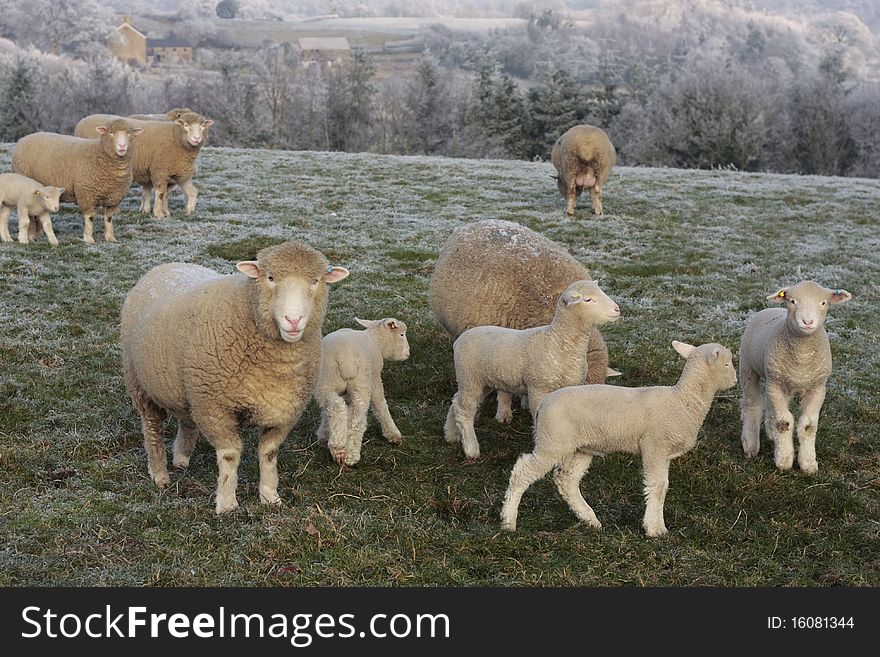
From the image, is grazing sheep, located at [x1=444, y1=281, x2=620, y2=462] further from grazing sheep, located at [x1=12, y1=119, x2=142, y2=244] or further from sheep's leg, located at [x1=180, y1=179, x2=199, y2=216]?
sheep's leg, located at [x1=180, y1=179, x2=199, y2=216]

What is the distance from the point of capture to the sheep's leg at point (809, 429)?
24.2 ft

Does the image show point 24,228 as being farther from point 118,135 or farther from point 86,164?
point 118,135

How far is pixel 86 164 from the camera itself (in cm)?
1435

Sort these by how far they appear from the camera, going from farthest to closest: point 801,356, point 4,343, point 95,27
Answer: point 95,27
point 4,343
point 801,356

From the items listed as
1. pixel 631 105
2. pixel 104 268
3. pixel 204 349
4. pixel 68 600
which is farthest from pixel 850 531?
pixel 631 105

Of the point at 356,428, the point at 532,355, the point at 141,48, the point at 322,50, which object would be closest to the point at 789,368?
the point at 532,355

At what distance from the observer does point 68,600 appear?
500cm

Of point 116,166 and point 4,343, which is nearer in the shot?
point 4,343

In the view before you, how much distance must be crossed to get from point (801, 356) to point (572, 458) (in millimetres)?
2207

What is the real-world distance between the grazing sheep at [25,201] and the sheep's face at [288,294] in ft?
30.3

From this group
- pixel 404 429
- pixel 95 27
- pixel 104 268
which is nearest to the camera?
pixel 404 429

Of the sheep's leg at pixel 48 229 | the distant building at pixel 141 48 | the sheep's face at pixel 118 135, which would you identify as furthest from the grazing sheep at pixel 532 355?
the distant building at pixel 141 48

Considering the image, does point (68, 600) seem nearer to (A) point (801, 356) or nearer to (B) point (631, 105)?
(A) point (801, 356)

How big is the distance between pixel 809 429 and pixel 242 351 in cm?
452
